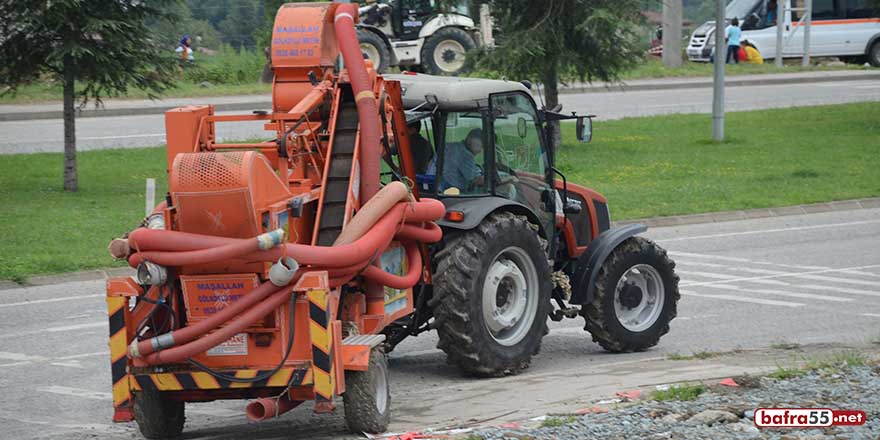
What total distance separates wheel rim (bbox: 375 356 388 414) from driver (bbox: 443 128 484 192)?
2.42 m

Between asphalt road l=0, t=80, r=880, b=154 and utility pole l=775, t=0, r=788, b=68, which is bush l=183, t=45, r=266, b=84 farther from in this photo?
utility pole l=775, t=0, r=788, b=68

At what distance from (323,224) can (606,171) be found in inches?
661

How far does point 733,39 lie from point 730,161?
2337 cm

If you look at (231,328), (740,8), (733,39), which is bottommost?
(231,328)

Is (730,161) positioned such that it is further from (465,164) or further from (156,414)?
(156,414)

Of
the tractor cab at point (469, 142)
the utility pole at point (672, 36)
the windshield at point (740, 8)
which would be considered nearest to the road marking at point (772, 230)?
the tractor cab at point (469, 142)

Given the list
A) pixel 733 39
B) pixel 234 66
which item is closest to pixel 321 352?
pixel 234 66

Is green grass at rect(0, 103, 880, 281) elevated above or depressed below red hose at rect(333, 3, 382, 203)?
below

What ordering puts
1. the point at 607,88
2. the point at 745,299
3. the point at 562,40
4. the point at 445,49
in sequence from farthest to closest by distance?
the point at 445,49, the point at 607,88, the point at 562,40, the point at 745,299

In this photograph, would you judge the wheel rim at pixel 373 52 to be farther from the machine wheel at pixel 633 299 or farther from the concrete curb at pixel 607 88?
the machine wheel at pixel 633 299

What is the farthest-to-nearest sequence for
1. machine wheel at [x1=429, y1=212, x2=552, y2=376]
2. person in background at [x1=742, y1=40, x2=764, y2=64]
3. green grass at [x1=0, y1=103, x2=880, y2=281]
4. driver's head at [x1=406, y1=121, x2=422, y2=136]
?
person in background at [x1=742, y1=40, x2=764, y2=64], green grass at [x1=0, y1=103, x2=880, y2=281], driver's head at [x1=406, y1=121, x2=422, y2=136], machine wheel at [x1=429, y1=212, x2=552, y2=376]

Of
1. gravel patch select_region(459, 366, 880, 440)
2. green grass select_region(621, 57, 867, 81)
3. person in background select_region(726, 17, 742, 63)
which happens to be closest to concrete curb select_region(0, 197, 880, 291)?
gravel patch select_region(459, 366, 880, 440)

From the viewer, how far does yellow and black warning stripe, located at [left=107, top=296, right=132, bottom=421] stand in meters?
8.82

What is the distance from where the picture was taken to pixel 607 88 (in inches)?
1308
